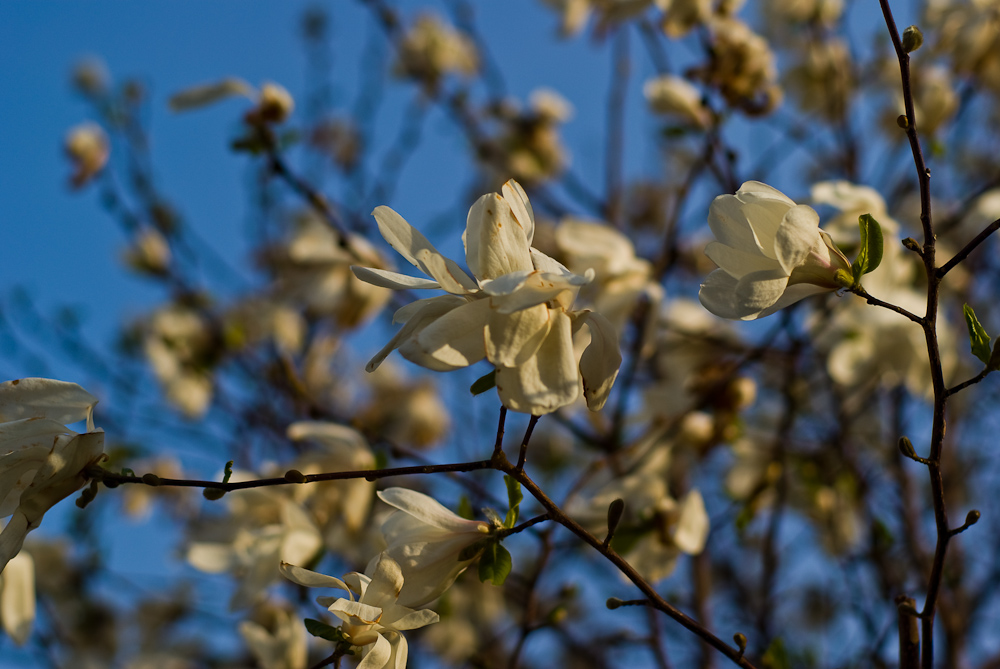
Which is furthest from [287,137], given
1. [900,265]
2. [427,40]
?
[427,40]

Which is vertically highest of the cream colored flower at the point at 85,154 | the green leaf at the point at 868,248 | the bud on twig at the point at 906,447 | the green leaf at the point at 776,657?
the cream colored flower at the point at 85,154

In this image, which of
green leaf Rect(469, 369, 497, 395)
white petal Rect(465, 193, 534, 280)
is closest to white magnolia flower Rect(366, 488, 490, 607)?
green leaf Rect(469, 369, 497, 395)

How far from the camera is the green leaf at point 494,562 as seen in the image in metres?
0.75

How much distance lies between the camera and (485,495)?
1277 mm

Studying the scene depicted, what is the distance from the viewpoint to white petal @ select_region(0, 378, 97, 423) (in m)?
0.73

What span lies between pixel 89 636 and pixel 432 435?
6.23ft

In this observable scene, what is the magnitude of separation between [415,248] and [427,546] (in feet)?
1.01

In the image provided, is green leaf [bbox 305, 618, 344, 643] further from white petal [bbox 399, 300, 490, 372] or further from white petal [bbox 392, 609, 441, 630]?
white petal [bbox 399, 300, 490, 372]

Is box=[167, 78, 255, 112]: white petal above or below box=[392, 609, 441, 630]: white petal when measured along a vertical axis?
above

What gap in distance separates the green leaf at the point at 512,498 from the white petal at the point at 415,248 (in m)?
0.21

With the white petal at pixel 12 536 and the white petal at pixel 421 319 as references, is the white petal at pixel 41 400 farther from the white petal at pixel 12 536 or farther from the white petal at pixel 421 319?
the white petal at pixel 421 319

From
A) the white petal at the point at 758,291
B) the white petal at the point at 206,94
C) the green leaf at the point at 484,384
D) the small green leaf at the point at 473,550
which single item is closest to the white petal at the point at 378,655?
the small green leaf at the point at 473,550

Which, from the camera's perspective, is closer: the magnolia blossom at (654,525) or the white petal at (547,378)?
the white petal at (547,378)

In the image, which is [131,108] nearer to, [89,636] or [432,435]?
[432,435]
